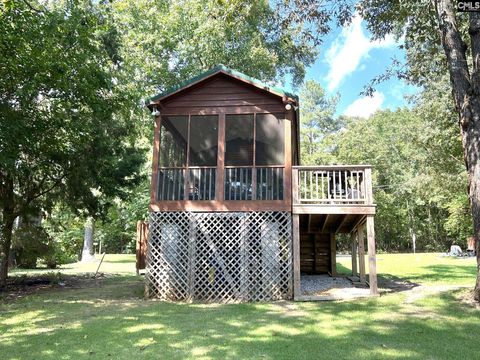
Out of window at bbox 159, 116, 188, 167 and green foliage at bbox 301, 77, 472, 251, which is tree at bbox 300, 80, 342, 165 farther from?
window at bbox 159, 116, 188, 167

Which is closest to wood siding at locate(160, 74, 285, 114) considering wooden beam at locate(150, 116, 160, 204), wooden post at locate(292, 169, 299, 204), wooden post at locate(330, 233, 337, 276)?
wooden beam at locate(150, 116, 160, 204)

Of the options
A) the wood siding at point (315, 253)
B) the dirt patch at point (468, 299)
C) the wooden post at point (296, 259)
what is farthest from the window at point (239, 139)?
the dirt patch at point (468, 299)

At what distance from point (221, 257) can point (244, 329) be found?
309 centimetres

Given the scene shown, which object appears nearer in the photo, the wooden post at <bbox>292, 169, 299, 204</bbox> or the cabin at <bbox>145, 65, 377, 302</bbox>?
the cabin at <bbox>145, 65, 377, 302</bbox>

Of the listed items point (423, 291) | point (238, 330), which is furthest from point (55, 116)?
point (423, 291)

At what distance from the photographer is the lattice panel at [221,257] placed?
913cm

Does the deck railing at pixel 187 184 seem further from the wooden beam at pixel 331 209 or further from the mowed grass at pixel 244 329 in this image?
the mowed grass at pixel 244 329

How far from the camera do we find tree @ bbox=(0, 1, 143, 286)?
29.0ft

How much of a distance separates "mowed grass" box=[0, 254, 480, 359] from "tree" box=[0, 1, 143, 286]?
3.69 m

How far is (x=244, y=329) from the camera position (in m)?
6.29

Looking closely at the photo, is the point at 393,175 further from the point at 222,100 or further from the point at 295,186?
the point at 222,100

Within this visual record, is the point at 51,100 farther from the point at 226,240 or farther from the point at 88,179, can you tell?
the point at 226,240

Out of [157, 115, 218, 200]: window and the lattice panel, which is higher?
[157, 115, 218, 200]: window

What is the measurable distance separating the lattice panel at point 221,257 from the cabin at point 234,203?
23 mm
